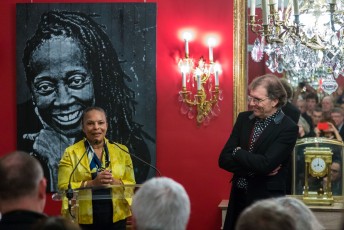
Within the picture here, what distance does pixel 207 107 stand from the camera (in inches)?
271

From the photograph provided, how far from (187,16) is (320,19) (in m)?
1.22

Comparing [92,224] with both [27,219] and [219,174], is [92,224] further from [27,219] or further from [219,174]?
[219,174]

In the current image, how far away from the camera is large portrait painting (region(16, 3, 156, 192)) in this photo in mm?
6914

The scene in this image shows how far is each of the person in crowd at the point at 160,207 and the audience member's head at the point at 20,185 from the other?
0.38m

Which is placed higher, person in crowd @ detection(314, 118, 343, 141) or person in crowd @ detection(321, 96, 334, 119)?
person in crowd @ detection(321, 96, 334, 119)

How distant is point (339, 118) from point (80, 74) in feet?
7.23

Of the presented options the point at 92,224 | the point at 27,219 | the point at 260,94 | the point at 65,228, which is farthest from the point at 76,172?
the point at 65,228

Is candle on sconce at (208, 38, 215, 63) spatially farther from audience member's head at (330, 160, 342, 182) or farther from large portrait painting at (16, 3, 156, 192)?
audience member's head at (330, 160, 342, 182)

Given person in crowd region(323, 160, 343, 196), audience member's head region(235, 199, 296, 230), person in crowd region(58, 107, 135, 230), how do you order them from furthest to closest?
person in crowd region(323, 160, 343, 196) → person in crowd region(58, 107, 135, 230) → audience member's head region(235, 199, 296, 230)

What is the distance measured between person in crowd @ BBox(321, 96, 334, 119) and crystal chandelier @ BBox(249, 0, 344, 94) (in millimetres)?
61

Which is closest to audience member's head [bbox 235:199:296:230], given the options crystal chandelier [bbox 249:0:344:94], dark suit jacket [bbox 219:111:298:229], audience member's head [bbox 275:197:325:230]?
audience member's head [bbox 275:197:325:230]

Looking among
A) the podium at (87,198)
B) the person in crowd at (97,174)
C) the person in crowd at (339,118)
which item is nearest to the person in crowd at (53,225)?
the podium at (87,198)

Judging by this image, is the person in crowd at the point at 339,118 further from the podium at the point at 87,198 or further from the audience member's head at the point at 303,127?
the podium at the point at 87,198

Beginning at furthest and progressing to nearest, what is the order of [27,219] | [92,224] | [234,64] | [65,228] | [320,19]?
1. [234,64]
2. [320,19]
3. [92,224]
4. [27,219]
5. [65,228]
